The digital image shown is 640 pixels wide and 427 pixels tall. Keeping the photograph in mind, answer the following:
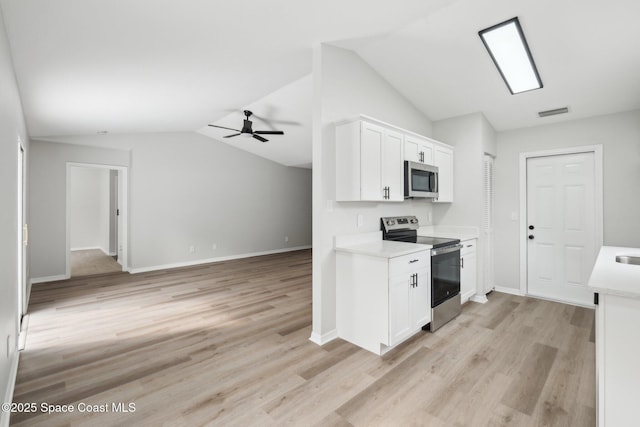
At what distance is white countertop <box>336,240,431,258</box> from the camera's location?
2592 mm

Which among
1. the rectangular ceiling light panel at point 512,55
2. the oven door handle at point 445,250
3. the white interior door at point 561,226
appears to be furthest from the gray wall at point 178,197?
the white interior door at point 561,226

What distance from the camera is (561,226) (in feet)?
13.4

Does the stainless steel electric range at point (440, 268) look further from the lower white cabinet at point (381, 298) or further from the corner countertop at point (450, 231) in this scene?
the corner countertop at point (450, 231)

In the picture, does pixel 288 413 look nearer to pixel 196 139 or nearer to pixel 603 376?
pixel 603 376

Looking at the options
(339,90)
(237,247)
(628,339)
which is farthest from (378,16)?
(237,247)

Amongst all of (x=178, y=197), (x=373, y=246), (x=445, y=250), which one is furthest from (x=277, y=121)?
(x=445, y=250)

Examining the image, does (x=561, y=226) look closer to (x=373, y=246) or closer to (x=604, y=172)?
(x=604, y=172)

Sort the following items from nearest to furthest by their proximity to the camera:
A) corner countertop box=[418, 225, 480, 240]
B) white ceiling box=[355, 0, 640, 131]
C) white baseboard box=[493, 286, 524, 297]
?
white ceiling box=[355, 0, 640, 131] < corner countertop box=[418, 225, 480, 240] < white baseboard box=[493, 286, 524, 297]

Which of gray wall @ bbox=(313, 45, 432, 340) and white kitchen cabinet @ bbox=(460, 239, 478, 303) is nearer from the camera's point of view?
gray wall @ bbox=(313, 45, 432, 340)

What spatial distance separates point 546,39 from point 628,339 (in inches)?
104

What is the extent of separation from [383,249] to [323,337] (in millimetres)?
1021

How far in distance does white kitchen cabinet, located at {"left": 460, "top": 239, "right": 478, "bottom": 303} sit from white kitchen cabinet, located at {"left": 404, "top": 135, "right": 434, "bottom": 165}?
117 centimetres

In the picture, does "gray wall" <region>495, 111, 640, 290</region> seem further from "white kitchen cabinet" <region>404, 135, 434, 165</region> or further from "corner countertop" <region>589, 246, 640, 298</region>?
"corner countertop" <region>589, 246, 640, 298</region>

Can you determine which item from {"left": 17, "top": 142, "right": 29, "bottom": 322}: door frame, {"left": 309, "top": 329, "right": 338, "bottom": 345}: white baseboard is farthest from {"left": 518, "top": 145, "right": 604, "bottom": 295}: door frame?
{"left": 17, "top": 142, "right": 29, "bottom": 322}: door frame
